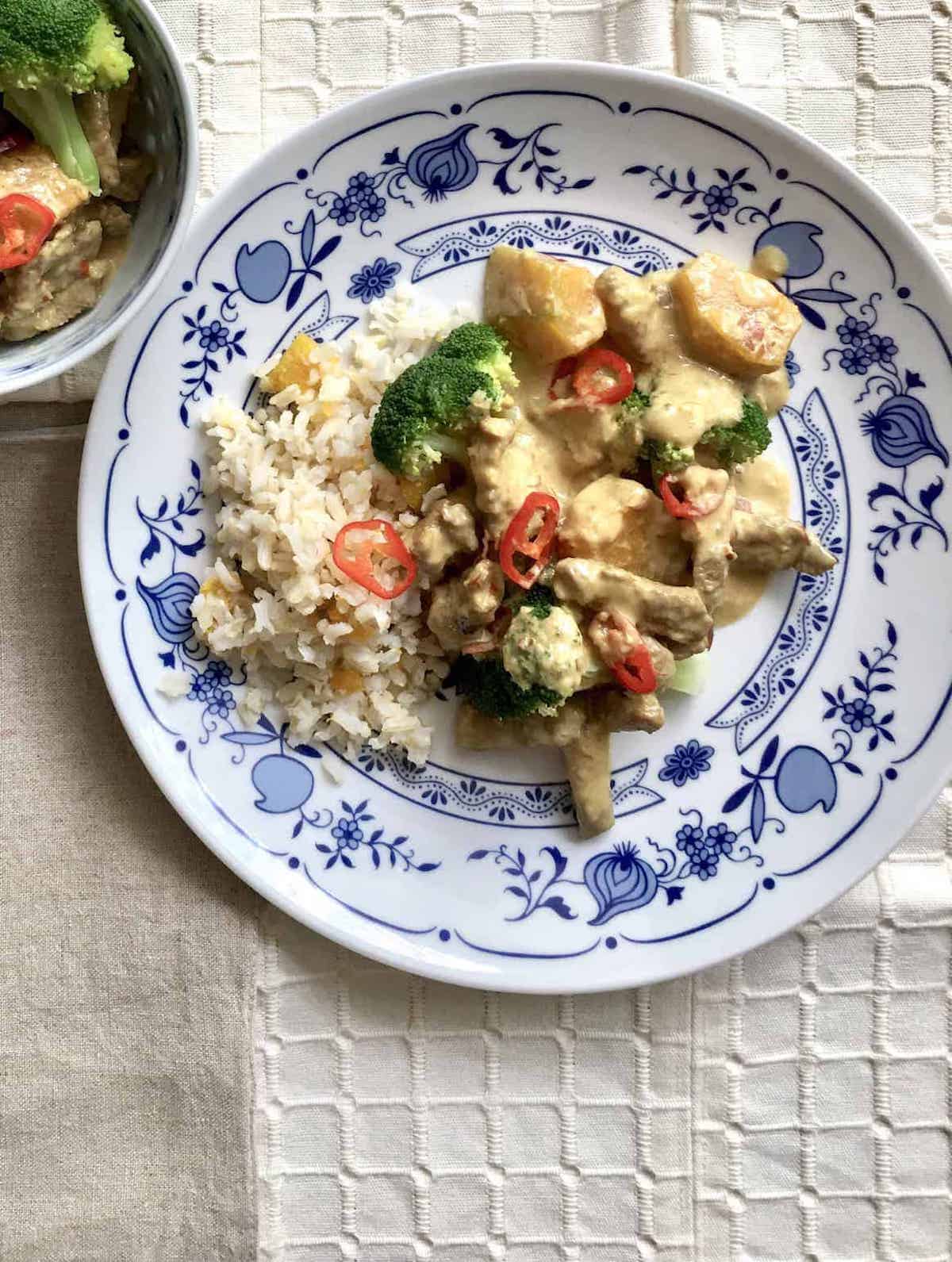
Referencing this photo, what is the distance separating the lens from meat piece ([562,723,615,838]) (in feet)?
9.55

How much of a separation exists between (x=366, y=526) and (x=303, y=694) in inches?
20.3

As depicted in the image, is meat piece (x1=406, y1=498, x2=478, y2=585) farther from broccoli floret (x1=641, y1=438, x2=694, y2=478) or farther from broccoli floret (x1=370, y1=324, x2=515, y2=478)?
broccoli floret (x1=641, y1=438, x2=694, y2=478)

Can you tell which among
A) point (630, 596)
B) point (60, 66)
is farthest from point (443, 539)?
point (60, 66)

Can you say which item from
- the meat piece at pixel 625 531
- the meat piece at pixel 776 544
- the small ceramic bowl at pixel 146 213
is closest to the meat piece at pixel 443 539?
the meat piece at pixel 625 531

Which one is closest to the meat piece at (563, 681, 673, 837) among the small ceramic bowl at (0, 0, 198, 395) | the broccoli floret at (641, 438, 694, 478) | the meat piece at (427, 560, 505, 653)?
the meat piece at (427, 560, 505, 653)

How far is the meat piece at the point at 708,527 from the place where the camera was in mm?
2721

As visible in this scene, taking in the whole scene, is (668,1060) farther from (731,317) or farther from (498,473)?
(731,317)

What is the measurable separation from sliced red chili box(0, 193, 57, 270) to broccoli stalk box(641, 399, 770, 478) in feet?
4.98

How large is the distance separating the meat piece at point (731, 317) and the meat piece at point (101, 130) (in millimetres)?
1464

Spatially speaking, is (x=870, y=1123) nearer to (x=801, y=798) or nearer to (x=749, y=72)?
(x=801, y=798)

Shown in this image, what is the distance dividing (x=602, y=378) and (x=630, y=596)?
0.61m

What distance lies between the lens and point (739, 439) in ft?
9.21

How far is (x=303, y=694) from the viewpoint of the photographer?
297cm

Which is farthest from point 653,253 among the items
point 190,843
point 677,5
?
point 190,843
